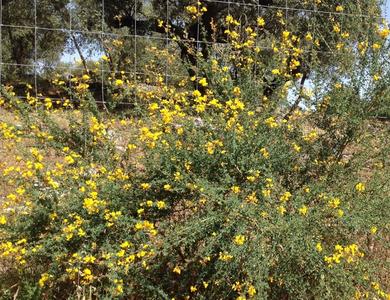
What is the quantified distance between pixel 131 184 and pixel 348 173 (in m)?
1.36

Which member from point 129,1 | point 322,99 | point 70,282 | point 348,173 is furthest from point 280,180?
point 129,1

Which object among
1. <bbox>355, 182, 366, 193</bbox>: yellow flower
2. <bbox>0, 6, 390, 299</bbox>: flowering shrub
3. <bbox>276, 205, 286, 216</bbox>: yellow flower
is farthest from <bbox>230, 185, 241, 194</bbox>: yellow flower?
<bbox>355, 182, 366, 193</bbox>: yellow flower

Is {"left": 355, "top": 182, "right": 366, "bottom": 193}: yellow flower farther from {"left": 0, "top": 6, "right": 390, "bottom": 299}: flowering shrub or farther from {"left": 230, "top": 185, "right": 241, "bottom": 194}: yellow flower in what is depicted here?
{"left": 230, "top": 185, "right": 241, "bottom": 194}: yellow flower

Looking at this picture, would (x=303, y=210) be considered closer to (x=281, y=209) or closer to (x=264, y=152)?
(x=281, y=209)

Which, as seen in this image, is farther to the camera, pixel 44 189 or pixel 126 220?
pixel 44 189

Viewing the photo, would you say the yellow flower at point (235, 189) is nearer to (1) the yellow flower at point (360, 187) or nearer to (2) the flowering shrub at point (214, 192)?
(2) the flowering shrub at point (214, 192)

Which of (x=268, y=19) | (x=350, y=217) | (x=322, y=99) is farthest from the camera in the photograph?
(x=268, y=19)

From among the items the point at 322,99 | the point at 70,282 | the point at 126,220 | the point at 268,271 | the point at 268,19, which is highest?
the point at 268,19

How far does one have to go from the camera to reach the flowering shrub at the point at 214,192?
260 centimetres

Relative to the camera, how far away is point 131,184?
2.87m

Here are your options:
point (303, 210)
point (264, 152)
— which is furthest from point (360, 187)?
point (264, 152)

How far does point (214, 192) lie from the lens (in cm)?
254

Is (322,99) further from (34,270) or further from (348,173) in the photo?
(34,270)

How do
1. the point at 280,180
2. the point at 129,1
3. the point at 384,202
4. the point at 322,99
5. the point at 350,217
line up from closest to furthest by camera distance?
the point at 350,217 → the point at 384,202 → the point at 280,180 → the point at 322,99 → the point at 129,1
